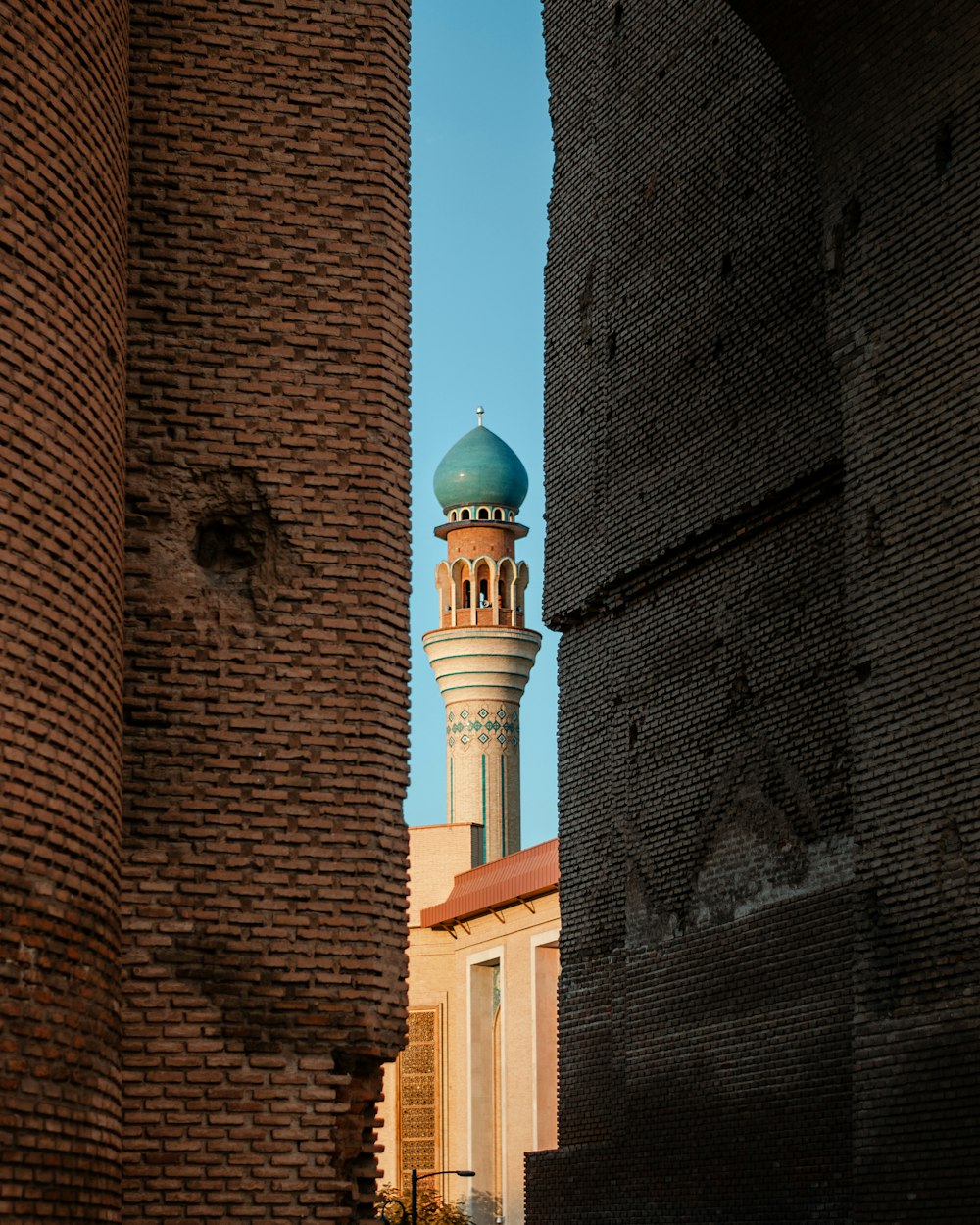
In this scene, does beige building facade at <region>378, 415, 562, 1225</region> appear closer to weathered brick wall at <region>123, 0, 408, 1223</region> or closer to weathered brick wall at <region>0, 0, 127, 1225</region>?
weathered brick wall at <region>123, 0, 408, 1223</region>

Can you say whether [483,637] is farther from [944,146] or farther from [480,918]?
[944,146]

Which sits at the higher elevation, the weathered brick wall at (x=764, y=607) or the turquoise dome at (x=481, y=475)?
the turquoise dome at (x=481, y=475)

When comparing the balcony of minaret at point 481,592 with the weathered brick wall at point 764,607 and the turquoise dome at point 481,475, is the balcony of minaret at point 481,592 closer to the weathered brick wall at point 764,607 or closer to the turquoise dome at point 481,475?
the turquoise dome at point 481,475

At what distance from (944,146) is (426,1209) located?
A: 24843 millimetres

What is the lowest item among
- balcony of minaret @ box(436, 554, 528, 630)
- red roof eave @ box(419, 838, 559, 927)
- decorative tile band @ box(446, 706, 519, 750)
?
red roof eave @ box(419, 838, 559, 927)

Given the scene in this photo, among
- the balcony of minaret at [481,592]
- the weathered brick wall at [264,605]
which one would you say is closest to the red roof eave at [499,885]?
the balcony of minaret at [481,592]

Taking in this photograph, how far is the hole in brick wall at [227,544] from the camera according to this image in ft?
32.7

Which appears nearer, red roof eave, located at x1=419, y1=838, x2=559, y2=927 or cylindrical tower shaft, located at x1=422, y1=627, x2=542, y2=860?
red roof eave, located at x1=419, y1=838, x2=559, y2=927

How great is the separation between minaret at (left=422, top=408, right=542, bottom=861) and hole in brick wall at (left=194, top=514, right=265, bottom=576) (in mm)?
36625

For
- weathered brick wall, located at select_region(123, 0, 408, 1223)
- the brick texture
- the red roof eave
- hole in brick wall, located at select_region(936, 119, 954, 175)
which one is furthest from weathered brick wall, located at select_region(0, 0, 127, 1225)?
the red roof eave

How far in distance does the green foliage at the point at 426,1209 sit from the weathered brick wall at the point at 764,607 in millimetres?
15212

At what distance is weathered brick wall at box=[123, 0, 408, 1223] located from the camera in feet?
30.2

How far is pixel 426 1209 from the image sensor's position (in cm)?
3494

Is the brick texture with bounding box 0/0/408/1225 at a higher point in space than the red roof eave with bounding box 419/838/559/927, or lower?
lower
